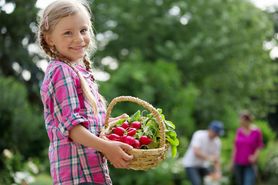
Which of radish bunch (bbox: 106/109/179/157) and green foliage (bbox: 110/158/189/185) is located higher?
green foliage (bbox: 110/158/189/185)

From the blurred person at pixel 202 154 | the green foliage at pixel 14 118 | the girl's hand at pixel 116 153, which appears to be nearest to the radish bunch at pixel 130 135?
the girl's hand at pixel 116 153

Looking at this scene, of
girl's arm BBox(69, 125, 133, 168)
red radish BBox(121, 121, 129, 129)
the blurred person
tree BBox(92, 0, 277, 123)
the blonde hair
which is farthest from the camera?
tree BBox(92, 0, 277, 123)

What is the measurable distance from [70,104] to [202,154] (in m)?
7.32

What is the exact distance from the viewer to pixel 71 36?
2965 millimetres

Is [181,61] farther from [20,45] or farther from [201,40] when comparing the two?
[20,45]

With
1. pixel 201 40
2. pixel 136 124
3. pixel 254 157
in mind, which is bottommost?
pixel 136 124

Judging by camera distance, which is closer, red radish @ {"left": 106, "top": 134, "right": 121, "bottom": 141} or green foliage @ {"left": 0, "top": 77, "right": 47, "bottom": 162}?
red radish @ {"left": 106, "top": 134, "right": 121, "bottom": 141}

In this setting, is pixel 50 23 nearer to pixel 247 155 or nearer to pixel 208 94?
pixel 247 155

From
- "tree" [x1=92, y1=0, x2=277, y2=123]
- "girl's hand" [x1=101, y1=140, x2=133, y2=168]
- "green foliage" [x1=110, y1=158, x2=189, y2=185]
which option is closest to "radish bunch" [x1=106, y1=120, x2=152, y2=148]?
"girl's hand" [x1=101, y1=140, x2=133, y2=168]

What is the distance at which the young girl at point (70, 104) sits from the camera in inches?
113

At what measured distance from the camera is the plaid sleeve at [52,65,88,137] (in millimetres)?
2844

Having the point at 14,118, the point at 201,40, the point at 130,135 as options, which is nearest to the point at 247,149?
the point at 14,118

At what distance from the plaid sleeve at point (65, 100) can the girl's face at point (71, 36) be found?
0.10m

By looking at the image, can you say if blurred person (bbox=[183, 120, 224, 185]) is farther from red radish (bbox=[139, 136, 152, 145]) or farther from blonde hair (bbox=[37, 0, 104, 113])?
blonde hair (bbox=[37, 0, 104, 113])
